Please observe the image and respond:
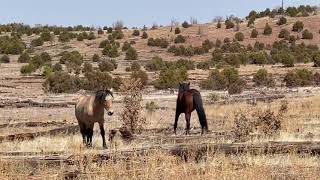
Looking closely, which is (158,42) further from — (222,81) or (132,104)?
(132,104)

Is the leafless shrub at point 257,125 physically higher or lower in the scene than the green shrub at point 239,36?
lower

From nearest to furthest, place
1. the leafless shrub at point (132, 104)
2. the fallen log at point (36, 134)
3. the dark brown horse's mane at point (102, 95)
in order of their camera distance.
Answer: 1. the dark brown horse's mane at point (102, 95)
2. the fallen log at point (36, 134)
3. the leafless shrub at point (132, 104)

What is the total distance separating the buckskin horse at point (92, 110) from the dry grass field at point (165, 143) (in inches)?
13.9

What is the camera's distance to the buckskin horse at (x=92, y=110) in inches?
586

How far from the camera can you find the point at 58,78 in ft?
125

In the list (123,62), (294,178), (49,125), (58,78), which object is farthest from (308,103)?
(123,62)

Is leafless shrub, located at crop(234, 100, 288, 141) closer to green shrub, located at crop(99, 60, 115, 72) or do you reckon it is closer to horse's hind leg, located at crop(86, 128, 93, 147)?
horse's hind leg, located at crop(86, 128, 93, 147)

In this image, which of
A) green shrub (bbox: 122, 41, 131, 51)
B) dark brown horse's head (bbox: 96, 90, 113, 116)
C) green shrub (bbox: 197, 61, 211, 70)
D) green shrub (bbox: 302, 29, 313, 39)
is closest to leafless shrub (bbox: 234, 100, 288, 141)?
dark brown horse's head (bbox: 96, 90, 113, 116)

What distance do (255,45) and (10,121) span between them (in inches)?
1679

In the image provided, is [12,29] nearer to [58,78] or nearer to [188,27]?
[188,27]

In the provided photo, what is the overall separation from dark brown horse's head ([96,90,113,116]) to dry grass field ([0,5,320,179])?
0.79 m

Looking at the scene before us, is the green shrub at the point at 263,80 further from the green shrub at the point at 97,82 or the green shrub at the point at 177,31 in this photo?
the green shrub at the point at 177,31

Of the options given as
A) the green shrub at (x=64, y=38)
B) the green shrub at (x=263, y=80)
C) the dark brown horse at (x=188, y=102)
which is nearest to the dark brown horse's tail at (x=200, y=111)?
the dark brown horse at (x=188, y=102)

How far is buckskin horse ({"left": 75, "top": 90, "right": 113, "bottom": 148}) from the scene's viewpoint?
48.8 ft
